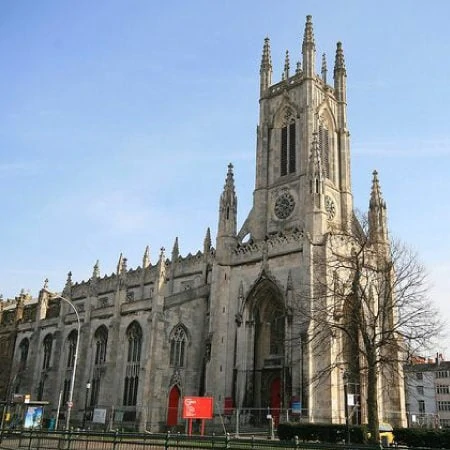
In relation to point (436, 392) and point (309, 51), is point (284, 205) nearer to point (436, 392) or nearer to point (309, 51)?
point (309, 51)

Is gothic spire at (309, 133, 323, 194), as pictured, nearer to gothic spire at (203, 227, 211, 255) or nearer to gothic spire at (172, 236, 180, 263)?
gothic spire at (203, 227, 211, 255)

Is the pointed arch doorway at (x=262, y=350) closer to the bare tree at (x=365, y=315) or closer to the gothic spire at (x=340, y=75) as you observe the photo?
the bare tree at (x=365, y=315)

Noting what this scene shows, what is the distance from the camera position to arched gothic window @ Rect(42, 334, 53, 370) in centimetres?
5269

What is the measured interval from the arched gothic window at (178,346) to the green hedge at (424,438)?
18.5 metres

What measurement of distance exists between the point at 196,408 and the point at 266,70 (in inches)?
1281

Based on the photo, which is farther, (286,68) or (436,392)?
(436,392)

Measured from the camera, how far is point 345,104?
4947cm

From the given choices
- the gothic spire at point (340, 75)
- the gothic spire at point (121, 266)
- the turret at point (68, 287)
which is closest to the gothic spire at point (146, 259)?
the gothic spire at point (121, 266)

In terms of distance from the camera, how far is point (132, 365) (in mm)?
42094

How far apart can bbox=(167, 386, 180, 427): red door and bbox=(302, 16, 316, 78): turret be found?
28.1 m

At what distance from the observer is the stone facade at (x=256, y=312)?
36031 mm

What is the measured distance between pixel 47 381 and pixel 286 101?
1330 inches

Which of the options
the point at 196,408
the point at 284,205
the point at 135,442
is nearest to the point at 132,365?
the point at 196,408

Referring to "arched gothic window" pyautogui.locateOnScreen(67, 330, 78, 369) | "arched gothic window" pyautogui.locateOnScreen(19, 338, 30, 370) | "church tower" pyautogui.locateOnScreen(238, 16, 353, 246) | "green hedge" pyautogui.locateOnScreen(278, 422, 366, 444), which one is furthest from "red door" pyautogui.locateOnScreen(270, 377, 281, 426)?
"arched gothic window" pyautogui.locateOnScreen(19, 338, 30, 370)
